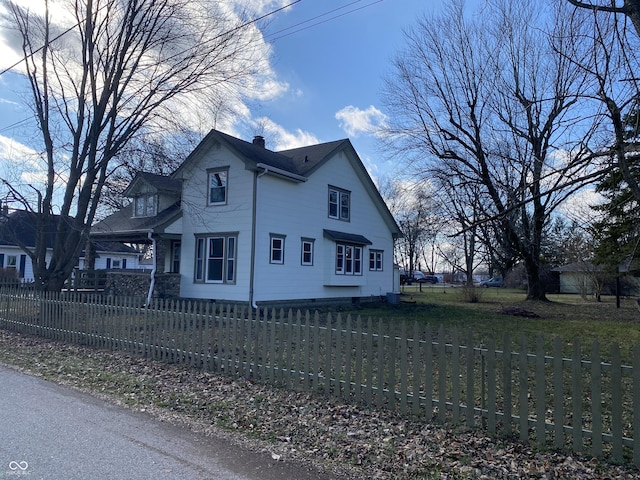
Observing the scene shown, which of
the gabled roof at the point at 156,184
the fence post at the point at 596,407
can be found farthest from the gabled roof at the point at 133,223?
the fence post at the point at 596,407

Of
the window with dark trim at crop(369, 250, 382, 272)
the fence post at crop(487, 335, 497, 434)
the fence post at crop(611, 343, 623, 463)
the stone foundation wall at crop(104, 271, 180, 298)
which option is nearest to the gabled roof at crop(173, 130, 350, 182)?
the stone foundation wall at crop(104, 271, 180, 298)

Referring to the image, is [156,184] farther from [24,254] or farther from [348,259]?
[24,254]

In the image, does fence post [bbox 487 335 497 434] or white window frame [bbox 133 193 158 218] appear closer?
fence post [bbox 487 335 497 434]

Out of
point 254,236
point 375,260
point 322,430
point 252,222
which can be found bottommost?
point 322,430

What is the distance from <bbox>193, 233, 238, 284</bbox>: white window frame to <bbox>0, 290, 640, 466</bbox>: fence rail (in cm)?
740

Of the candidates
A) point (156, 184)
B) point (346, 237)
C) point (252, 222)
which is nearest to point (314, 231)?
point (346, 237)

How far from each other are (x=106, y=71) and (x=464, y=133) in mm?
18075

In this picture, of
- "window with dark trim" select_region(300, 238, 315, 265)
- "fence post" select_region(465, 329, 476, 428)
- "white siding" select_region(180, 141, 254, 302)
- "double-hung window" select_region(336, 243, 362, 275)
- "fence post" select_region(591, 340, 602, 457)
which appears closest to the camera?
"fence post" select_region(591, 340, 602, 457)

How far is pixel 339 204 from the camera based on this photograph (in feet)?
75.2

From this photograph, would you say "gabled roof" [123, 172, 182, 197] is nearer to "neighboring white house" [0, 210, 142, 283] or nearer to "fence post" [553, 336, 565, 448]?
"neighboring white house" [0, 210, 142, 283]

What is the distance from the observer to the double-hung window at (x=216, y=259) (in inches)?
723

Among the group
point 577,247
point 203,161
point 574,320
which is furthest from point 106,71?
point 577,247

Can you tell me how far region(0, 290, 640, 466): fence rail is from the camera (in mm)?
4684

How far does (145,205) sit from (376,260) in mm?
12715
